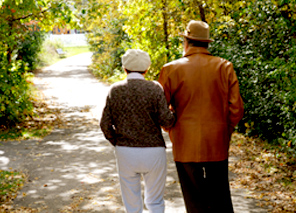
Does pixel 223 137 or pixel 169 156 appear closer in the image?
pixel 223 137

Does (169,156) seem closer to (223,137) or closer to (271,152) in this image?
(271,152)

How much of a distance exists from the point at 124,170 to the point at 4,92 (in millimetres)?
7351

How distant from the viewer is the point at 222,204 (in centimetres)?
367

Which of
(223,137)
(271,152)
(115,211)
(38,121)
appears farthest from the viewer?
(38,121)

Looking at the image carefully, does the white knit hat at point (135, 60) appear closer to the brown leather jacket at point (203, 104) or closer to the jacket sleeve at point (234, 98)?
the brown leather jacket at point (203, 104)

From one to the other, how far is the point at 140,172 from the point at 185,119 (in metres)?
0.65

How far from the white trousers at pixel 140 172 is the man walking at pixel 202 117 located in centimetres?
Answer: 19

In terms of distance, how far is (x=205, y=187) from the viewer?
11.9ft

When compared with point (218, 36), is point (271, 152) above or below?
below

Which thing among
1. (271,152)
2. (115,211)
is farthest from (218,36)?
(115,211)

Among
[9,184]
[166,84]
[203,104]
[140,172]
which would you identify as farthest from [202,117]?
[9,184]

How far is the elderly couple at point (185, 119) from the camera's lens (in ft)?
11.6

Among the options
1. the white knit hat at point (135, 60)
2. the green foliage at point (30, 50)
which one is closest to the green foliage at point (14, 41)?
the white knit hat at point (135, 60)

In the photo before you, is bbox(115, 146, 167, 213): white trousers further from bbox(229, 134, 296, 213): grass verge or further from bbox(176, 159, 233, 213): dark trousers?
bbox(229, 134, 296, 213): grass verge
